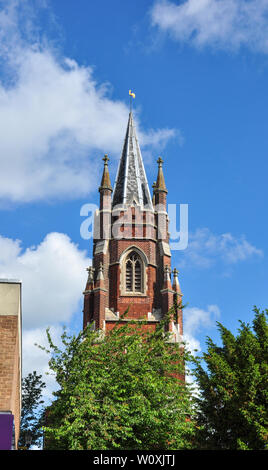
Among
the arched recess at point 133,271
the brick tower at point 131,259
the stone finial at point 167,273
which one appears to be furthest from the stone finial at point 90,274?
the stone finial at point 167,273

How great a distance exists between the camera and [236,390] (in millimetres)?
20672

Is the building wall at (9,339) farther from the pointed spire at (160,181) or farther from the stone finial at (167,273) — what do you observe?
the pointed spire at (160,181)

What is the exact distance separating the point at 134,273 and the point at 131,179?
33.7ft

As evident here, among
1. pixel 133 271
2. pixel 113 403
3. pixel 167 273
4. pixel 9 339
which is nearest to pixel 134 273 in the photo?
pixel 133 271

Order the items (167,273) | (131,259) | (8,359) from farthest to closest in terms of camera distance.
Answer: (131,259) < (167,273) < (8,359)

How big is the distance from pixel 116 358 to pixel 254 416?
20.3 feet

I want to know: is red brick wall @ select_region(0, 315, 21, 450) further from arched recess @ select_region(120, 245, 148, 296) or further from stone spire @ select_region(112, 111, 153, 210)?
stone spire @ select_region(112, 111, 153, 210)

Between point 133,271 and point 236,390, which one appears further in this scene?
point 133,271

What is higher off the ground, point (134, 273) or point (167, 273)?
point (134, 273)

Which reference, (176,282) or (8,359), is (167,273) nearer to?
(176,282)

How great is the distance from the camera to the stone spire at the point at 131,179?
50.2 metres

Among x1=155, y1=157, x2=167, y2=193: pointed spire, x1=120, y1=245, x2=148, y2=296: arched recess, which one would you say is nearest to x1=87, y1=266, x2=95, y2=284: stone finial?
x1=120, y1=245, x2=148, y2=296: arched recess

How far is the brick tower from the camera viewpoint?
43656 millimetres
